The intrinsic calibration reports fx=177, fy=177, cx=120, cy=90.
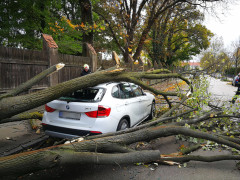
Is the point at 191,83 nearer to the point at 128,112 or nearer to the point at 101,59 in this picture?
the point at 128,112

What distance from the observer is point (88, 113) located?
142 inches

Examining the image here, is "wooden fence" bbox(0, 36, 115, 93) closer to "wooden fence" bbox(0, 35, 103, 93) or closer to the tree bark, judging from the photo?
"wooden fence" bbox(0, 35, 103, 93)

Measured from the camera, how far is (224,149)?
12.9ft

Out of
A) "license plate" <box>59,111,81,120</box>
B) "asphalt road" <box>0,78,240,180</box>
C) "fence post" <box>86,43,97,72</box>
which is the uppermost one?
"fence post" <box>86,43,97,72</box>

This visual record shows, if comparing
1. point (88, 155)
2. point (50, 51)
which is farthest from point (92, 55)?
point (88, 155)

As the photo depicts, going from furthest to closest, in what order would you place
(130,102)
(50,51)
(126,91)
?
(50,51)
(126,91)
(130,102)

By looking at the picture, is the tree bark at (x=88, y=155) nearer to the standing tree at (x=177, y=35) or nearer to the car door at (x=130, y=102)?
the car door at (x=130, y=102)

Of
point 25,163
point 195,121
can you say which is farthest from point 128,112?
point 25,163

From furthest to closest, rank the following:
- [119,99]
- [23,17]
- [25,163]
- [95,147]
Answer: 1. [23,17]
2. [119,99]
3. [95,147]
4. [25,163]

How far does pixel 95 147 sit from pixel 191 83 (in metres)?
3.68

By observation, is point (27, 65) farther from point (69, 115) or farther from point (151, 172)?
point (151, 172)

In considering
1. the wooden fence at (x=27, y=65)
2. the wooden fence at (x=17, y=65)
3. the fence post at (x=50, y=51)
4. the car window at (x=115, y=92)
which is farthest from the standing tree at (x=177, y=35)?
the car window at (x=115, y=92)

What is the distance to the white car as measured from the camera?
3.61m

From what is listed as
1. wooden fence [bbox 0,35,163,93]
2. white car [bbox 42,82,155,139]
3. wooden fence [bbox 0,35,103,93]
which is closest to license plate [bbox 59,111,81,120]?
white car [bbox 42,82,155,139]
